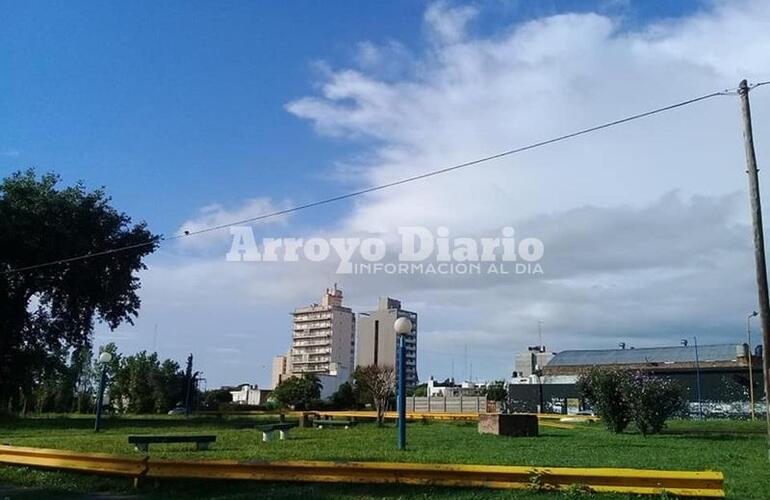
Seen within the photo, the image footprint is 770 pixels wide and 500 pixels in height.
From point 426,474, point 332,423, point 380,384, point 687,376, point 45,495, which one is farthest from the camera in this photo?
point 687,376

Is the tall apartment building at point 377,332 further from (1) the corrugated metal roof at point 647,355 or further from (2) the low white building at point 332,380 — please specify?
(1) the corrugated metal roof at point 647,355

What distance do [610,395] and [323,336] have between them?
126 meters

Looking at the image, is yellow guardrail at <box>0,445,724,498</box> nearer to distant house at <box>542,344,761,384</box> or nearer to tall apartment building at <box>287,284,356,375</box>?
distant house at <box>542,344,761,384</box>

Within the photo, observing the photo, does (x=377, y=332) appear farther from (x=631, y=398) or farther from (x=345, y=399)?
(x=631, y=398)

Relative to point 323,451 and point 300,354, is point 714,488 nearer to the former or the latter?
Answer: point 323,451

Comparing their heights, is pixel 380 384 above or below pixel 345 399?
above

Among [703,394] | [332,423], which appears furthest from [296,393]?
[332,423]

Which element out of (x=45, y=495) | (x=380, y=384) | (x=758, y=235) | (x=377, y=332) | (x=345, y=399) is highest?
(x=377, y=332)

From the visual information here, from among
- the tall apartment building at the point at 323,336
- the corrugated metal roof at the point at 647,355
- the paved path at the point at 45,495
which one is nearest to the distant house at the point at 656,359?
the corrugated metal roof at the point at 647,355

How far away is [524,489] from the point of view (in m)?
9.12

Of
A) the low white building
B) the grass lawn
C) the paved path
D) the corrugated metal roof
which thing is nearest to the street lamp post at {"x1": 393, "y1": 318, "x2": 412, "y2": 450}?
the grass lawn

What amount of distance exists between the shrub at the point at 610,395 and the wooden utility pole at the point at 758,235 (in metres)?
8.63

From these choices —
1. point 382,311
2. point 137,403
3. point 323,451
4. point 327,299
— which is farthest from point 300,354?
point 323,451

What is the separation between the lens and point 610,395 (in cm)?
2339
